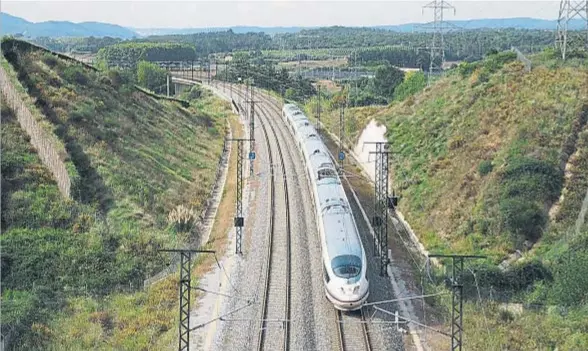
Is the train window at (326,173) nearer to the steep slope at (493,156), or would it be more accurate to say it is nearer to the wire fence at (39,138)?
the steep slope at (493,156)

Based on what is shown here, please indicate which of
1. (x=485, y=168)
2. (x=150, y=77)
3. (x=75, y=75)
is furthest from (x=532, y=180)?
(x=150, y=77)

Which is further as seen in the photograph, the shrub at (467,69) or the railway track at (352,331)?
the shrub at (467,69)

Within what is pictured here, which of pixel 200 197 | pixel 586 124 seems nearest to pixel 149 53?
pixel 200 197

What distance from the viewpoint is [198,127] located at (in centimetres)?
7812

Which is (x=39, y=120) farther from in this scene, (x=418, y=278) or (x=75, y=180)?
(x=418, y=278)

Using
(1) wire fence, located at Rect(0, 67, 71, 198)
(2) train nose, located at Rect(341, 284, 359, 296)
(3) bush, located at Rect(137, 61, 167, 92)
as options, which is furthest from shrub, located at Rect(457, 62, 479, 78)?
(3) bush, located at Rect(137, 61, 167, 92)

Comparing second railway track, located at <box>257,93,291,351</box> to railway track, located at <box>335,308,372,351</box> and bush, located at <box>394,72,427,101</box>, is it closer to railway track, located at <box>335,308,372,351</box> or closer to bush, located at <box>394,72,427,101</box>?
railway track, located at <box>335,308,372,351</box>

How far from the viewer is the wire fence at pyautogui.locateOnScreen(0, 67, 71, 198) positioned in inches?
1677

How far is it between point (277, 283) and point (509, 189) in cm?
1534

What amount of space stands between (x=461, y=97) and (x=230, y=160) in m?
21.6

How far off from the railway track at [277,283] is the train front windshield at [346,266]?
2864 mm

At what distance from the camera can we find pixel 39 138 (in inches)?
1827

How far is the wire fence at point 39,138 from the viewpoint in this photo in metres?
42.6

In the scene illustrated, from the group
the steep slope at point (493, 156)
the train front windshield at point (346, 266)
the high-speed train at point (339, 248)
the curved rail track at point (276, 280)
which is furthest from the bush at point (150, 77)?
the train front windshield at point (346, 266)
